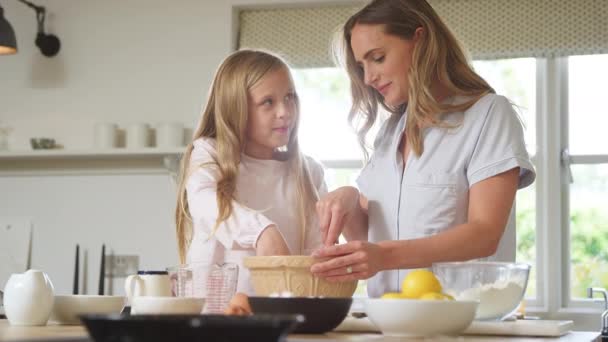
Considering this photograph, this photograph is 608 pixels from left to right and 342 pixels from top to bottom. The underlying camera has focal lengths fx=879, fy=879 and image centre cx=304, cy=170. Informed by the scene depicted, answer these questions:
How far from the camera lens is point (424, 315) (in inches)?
47.7

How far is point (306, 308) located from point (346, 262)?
0.18 m

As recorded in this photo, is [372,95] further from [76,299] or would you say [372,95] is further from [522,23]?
[522,23]

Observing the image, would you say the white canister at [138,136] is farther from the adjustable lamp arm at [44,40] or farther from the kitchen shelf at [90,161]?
the adjustable lamp arm at [44,40]

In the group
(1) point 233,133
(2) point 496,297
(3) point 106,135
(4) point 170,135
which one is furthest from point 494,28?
(2) point 496,297

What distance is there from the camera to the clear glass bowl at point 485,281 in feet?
4.57

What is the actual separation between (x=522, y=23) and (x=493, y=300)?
2.51 metres

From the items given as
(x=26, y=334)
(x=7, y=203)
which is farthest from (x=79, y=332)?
(x=7, y=203)

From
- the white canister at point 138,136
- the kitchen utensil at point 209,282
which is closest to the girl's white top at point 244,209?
the kitchen utensil at point 209,282

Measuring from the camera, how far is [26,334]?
4.16 ft

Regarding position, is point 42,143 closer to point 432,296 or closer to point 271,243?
point 271,243

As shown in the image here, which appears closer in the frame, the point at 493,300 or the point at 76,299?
the point at 493,300

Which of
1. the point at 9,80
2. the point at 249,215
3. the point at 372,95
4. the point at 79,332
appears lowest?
the point at 79,332

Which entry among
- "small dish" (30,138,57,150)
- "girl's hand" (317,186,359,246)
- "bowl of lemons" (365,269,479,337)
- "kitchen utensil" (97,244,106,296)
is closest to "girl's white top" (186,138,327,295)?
"girl's hand" (317,186,359,246)

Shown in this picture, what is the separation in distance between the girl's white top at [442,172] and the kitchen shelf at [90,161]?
195cm
